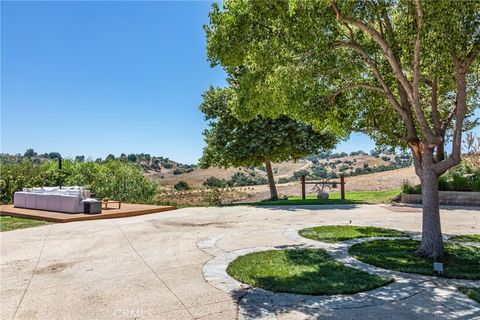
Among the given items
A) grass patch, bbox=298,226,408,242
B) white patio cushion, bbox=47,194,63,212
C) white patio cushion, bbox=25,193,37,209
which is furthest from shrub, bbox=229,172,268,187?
grass patch, bbox=298,226,408,242

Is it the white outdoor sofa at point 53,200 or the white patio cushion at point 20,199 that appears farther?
the white patio cushion at point 20,199

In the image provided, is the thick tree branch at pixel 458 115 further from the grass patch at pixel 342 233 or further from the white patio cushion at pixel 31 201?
the white patio cushion at pixel 31 201

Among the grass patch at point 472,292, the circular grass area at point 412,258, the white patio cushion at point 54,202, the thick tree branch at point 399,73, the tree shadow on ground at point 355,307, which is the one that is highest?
the thick tree branch at point 399,73

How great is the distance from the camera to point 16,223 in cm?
1250

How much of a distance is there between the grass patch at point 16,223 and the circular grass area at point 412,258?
10416 millimetres

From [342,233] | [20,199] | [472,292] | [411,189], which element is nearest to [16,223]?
[20,199]

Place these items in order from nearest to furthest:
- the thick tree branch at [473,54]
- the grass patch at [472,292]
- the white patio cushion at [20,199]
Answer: the grass patch at [472,292]
the thick tree branch at [473,54]
the white patio cushion at [20,199]

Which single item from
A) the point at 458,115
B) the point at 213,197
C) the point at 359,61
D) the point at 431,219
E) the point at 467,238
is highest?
the point at 359,61

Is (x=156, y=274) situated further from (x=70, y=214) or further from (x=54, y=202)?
(x=54, y=202)

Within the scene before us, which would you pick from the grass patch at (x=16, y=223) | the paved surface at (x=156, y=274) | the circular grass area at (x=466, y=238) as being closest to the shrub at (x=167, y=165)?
the grass patch at (x=16, y=223)

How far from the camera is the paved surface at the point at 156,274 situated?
189 inches

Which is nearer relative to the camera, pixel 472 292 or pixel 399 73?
pixel 472 292

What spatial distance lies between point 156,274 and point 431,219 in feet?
18.8

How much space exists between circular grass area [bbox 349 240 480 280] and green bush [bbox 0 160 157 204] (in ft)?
45.4
